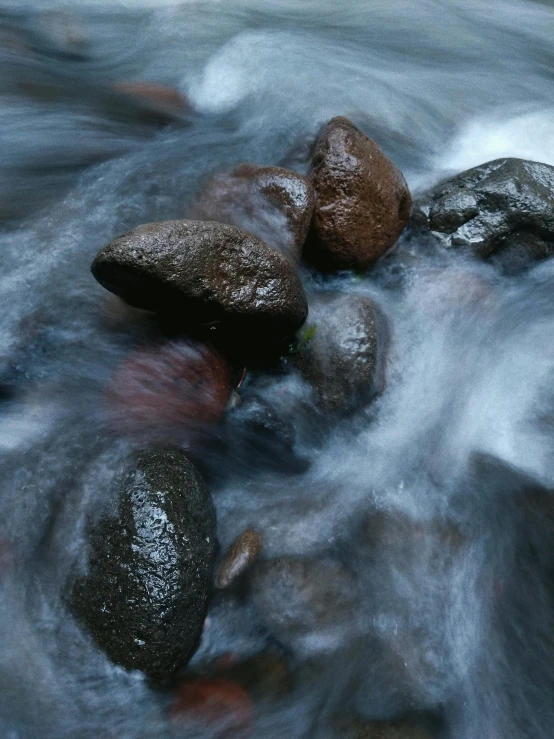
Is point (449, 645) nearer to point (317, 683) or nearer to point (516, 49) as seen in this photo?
point (317, 683)

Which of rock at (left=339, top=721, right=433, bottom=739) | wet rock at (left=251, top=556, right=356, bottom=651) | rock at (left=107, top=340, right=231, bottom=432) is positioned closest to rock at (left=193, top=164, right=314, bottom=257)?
rock at (left=107, top=340, right=231, bottom=432)

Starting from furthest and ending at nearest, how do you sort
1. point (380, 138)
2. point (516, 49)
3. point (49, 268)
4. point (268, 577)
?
point (516, 49) → point (380, 138) → point (49, 268) → point (268, 577)

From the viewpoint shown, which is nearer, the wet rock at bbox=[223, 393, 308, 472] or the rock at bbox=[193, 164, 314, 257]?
the wet rock at bbox=[223, 393, 308, 472]

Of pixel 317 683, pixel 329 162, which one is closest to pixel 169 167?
pixel 329 162

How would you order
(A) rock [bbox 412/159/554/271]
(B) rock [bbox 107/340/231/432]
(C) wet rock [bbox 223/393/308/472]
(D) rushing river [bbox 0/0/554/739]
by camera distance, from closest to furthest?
(D) rushing river [bbox 0/0/554/739] < (B) rock [bbox 107/340/231/432] < (C) wet rock [bbox 223/393/308/472] < (A) rock [bbox 412/159/554/271]

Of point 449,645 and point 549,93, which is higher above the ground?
point 549,93

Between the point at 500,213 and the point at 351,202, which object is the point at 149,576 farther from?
the point at 500,213

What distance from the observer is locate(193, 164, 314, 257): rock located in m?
4.27

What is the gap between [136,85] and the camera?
6.04 meters

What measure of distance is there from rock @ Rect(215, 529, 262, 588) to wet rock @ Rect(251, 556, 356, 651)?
7 cm

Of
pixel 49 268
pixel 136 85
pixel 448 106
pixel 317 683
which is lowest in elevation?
pixel 317 683

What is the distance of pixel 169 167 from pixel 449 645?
390cm

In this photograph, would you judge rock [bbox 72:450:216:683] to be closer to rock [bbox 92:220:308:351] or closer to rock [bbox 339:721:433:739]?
rock [bbox 339:721:433:739]

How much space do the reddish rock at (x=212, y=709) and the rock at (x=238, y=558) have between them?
1.55 feet
